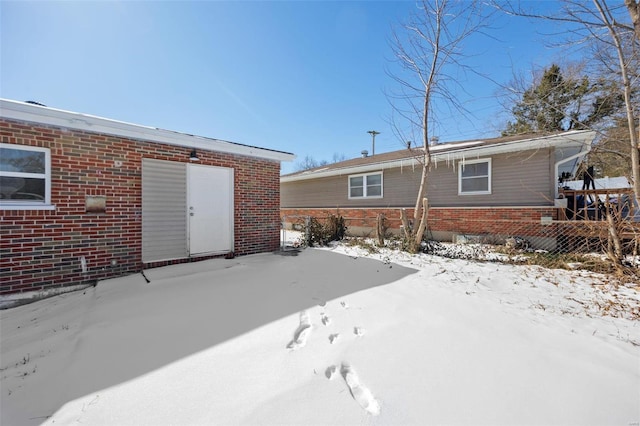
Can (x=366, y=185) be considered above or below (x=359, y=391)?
above

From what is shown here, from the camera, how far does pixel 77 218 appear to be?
14.4 feet

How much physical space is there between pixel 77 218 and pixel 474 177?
428 inches

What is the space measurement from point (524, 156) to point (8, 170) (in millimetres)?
12043

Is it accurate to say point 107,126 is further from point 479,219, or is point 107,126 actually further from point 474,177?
point 474,177

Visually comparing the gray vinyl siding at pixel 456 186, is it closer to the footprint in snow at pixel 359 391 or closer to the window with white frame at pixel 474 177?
the window with white frame at pixel 474 177

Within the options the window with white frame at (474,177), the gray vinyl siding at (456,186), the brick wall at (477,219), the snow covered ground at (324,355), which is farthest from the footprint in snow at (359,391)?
the window with white frame at (474,177)

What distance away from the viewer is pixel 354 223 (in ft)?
38.7

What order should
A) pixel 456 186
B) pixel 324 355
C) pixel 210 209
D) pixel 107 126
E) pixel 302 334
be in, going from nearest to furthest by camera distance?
1. pixel 324 355
2. pixel 302 334
3. pixel 107 126
4. pixel 210 209
5. pixel 456 186

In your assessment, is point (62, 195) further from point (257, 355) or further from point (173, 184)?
point (257, 355)

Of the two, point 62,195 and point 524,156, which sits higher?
point 524,156

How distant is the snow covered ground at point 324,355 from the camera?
1.65 m

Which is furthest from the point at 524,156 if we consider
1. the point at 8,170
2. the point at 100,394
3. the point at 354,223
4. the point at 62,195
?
the point at 8,170

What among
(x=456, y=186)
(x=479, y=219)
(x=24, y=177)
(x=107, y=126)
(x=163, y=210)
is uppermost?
(x=107, y=126)

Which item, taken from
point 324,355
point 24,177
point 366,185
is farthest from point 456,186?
point 24,177
